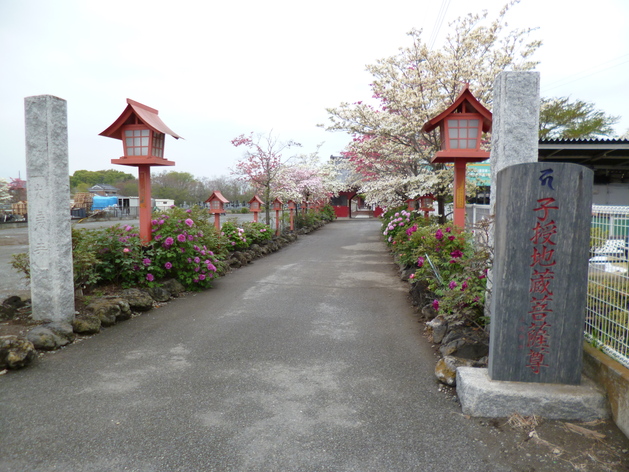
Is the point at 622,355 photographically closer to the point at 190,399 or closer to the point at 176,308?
the point at 190,399

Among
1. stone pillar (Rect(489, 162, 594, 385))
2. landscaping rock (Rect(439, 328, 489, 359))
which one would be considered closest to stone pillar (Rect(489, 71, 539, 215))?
stone pillar (Rect(489, 162, 594, 385))

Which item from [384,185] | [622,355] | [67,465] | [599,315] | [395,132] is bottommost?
[67,465]

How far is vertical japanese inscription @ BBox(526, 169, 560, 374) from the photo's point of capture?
3271 millimetres

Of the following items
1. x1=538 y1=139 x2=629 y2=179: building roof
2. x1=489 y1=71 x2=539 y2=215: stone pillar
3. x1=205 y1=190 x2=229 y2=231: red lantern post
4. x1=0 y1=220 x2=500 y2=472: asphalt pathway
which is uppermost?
x1=538 y1=139 x2=629 y2=179: building roof

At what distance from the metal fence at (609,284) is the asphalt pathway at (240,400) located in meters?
1.29

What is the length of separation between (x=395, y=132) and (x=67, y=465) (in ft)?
33.0

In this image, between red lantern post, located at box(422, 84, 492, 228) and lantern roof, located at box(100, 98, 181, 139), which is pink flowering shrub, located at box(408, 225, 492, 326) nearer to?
red lantern post, located at box(422, 84, 492, 228)

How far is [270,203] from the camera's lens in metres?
17.5

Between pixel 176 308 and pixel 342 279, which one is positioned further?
pixel 342 279

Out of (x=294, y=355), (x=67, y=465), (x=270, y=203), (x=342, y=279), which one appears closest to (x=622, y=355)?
(x=294, y=355)

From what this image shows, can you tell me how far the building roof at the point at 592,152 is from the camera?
10.3 m

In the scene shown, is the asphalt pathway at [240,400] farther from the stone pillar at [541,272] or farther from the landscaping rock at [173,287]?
the landscaping rock at [173,287]

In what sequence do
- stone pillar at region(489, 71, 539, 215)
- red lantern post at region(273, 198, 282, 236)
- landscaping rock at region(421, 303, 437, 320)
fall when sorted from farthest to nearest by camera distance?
red lantern post at region(273, 198, 282, 236) → landscaping rock at region(421, 303, 437, 320) → stone pillar at region(489, 71, 539, 215)

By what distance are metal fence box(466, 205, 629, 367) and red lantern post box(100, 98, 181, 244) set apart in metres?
6.57
